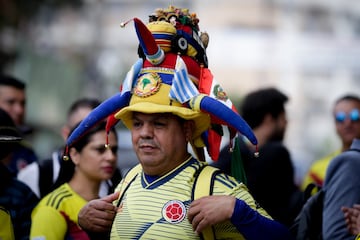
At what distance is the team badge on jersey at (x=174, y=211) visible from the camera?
499 centimetres

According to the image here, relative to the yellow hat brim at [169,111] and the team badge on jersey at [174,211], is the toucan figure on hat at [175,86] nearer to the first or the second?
the yellow hat brim at [169,111]

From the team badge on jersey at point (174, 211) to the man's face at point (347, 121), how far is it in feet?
12.1

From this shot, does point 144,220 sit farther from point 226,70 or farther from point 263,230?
point 226,70

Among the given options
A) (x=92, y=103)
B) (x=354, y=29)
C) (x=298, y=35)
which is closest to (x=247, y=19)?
(x=298, y=35)

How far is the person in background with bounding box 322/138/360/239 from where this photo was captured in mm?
5906

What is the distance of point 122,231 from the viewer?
5.15m

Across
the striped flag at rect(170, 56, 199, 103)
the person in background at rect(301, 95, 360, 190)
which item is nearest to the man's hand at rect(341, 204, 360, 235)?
the striped flag at rect(170, 56, 199, 103)

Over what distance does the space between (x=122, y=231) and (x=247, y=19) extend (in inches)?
2382

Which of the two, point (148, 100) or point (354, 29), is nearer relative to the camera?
point (148, 100)

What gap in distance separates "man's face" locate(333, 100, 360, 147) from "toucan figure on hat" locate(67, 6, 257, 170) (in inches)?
123

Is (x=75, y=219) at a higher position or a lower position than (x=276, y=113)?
lower

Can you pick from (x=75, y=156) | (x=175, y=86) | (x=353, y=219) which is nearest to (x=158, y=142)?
(x=175, y=86)

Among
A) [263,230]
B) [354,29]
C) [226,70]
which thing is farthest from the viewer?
[354,29]

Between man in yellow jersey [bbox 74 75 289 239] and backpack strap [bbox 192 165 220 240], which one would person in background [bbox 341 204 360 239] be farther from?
backpack strap [bbox 192 165 220 240]
